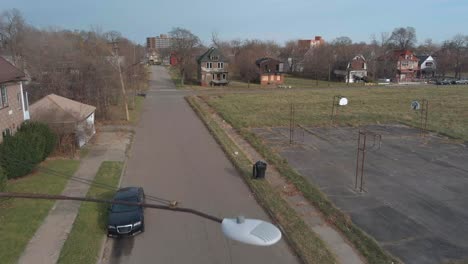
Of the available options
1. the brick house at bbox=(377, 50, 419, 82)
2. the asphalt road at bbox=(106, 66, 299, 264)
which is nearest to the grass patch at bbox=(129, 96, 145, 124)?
the asphalt road at bbox=(106, 66, 299, 264)

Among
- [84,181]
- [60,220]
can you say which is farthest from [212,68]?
[60,220]

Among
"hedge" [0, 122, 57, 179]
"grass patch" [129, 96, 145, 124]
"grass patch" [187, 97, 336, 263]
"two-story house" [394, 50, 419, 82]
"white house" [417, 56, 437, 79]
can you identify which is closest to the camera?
"grass patch" [187, 97, 336, 263]

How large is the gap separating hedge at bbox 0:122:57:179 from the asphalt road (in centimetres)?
491

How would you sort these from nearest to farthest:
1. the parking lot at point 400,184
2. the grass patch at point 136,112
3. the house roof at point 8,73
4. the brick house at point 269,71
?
the parking lot at point 400,184
the house roof at point 8,73
the grass patch at point 136,112
the brick house at point 269,71

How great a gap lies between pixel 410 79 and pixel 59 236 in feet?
322

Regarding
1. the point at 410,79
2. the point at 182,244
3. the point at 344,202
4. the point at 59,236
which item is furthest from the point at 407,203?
the point at 410,79

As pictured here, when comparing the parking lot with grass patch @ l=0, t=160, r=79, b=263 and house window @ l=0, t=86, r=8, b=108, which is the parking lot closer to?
grass patch @ l=0, t=160, r=79, b=263

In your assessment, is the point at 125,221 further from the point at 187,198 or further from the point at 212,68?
the point at 212,68

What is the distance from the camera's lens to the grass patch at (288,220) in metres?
12.1

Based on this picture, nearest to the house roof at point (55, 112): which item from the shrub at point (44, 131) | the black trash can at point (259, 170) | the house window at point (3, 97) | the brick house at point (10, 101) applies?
the brick house at point (10, 101)

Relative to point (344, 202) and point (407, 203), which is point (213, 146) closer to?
point (344, 202)

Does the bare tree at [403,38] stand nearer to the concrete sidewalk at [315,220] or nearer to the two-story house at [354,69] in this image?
the two-story house at [354,69]

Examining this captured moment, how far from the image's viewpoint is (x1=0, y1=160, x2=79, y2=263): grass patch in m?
12.6

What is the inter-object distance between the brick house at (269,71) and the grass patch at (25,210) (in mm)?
61658
